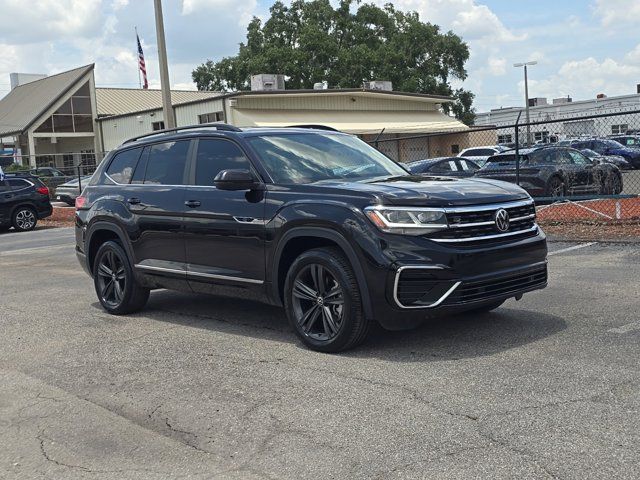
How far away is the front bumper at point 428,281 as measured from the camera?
17.2ft

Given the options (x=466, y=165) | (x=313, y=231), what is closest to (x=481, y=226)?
(x=313, y=231)

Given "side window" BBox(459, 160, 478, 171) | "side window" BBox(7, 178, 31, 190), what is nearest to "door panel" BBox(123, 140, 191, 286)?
"side window" BBox(459, 160, 478, 171)

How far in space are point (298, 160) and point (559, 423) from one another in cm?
334

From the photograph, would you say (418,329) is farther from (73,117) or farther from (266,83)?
(73,117)

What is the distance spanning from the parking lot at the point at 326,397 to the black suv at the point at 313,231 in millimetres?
408

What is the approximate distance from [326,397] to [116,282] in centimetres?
383

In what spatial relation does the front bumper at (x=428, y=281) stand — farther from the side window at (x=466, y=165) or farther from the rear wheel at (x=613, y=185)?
the side window at (x=466, y=165)

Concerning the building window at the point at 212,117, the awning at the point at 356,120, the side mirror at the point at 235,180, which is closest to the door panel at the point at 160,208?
the side mirror at the point at 235,180

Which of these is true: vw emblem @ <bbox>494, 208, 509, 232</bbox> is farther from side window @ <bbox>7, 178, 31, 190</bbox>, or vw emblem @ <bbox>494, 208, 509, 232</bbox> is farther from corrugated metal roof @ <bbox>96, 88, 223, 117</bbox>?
corrugated metal roof @ <bbox>96, 88, 223, 117</bbox>

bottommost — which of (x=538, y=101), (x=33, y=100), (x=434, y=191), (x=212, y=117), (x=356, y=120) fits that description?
(x=434, y=191)

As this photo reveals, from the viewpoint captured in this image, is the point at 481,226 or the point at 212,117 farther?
the point at 212,117

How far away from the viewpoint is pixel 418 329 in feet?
20.8

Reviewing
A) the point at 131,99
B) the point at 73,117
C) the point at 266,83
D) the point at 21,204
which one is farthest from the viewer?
the point at 131,99

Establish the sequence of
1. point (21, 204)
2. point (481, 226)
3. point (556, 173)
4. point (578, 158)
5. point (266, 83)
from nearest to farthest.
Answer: point (481, 226) → point (556, 173) → point (578, 158) → point (21, 204) → point (266, 83)
